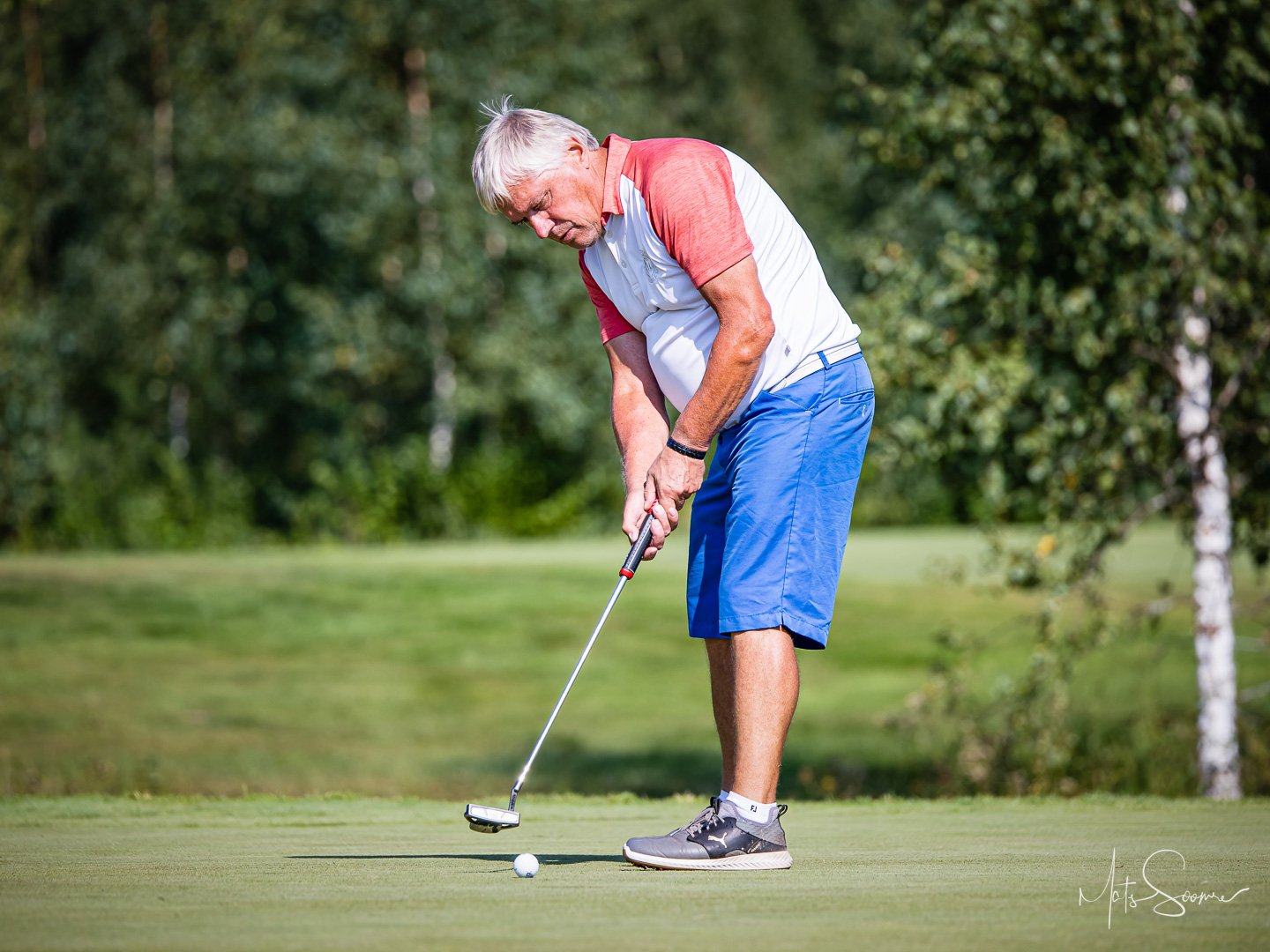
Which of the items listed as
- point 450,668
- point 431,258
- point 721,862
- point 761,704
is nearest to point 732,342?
point 761,704

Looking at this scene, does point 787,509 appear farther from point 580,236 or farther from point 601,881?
point 601,881

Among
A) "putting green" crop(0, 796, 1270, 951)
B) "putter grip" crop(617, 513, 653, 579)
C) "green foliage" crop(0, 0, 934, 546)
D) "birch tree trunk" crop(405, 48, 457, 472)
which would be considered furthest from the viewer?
"birch tree trunk" crop(405, 48, 457, 472)

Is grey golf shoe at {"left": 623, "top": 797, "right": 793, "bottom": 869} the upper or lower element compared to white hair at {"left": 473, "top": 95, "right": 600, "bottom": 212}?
lower

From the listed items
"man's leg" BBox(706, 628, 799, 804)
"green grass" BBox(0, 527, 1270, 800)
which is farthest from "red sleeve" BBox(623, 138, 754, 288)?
"green grass" BBox(0, 527, 1270, 800)

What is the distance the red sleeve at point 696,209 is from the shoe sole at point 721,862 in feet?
4.45

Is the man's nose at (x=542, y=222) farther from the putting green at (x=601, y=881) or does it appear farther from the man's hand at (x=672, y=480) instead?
the putting green at (x=601, y=881)

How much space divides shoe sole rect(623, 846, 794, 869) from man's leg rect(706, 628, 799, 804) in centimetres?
16

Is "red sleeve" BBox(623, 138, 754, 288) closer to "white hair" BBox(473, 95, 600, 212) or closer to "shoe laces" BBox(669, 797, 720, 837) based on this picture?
"white hair" BBox(473, 95, 600, 212)

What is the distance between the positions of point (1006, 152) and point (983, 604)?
23.8 ft

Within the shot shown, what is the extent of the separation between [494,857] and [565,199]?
166 centimetres

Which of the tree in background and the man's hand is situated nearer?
the man's hand

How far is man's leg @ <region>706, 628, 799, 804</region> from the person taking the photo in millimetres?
3707

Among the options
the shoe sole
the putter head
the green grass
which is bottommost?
the green grass

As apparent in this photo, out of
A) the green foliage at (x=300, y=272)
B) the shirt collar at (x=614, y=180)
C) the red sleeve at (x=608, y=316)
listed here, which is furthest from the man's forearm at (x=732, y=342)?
the green foliage at (x=300, y=272)
